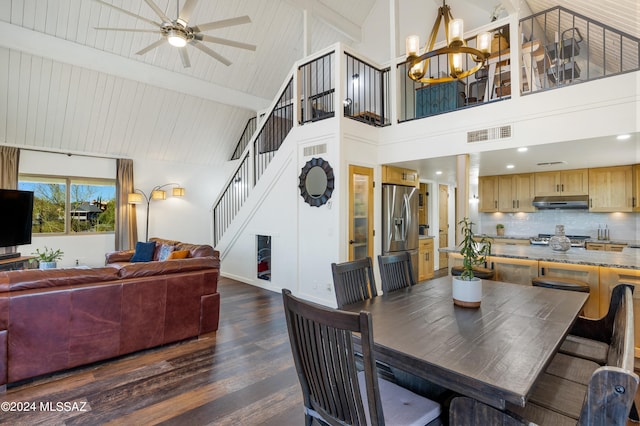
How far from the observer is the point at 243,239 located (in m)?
6.48

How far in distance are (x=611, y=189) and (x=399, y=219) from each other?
12.4 feet

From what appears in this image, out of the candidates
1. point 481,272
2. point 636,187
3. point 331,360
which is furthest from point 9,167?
point 636,187

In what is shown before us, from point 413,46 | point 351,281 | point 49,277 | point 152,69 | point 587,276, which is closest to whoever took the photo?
point 351,281

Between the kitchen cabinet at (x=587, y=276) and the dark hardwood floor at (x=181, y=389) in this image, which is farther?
the kitchen cabinet at (x=587, y=276)

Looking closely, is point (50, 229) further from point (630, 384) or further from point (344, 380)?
point (630, 384)

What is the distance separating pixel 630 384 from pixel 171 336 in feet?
11.7

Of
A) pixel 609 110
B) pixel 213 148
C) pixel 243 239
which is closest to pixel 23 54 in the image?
pixel 213 148

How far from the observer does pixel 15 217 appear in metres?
5.20

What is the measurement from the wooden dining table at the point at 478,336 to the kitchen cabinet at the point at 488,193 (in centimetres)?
489

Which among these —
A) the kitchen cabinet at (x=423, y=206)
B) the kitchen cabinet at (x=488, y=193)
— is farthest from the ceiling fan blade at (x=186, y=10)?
the kitchen cabinet at (x=488, y=193)

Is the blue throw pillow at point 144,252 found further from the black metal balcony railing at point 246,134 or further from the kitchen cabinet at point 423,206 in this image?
the kitchen cabinet at point 423,206

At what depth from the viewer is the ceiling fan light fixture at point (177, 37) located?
12.7 feet

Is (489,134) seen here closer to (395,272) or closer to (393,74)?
(393,74)

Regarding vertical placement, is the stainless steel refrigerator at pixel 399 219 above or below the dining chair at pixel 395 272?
above
